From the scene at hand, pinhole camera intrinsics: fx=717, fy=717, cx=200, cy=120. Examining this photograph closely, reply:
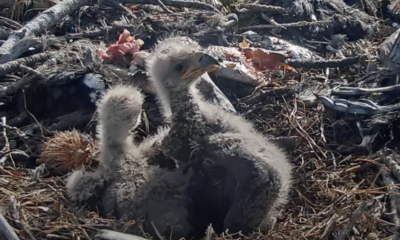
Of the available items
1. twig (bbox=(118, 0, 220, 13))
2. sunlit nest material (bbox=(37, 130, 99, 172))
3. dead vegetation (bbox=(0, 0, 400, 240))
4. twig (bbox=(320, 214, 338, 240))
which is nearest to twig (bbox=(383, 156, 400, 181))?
dead vegetation (bbox=(0, 0, 400, 240))

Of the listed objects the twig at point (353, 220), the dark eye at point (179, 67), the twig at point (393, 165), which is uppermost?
the dark eye at point (179, 67)

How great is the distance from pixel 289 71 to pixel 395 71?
817mm

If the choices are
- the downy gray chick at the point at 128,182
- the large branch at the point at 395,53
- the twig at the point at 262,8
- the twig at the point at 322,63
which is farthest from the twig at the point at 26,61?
the large branch at the point at 395,53

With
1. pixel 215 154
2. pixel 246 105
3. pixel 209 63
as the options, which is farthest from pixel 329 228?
pixel 246 105

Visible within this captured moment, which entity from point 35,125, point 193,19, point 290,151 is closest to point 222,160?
point 290,151

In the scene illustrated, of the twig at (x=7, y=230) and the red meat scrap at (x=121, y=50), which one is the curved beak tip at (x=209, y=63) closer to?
the red meat scrap at (x=121, y=50)

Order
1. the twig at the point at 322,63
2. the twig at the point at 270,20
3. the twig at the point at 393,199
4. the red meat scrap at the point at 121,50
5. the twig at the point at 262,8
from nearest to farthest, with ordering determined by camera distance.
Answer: the twig at the point at 393,199 → the red meat scrap at the point at 121,50 → the twig at the point at 322,63 → the twig at the point at 270,20 → the twig at the point at 262,8

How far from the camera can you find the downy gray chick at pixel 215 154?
3.94 metres

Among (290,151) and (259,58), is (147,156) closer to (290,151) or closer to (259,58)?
(290,151)

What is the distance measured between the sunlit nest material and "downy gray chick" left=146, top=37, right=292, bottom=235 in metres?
0.61

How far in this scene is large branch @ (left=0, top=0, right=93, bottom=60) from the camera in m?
5.39

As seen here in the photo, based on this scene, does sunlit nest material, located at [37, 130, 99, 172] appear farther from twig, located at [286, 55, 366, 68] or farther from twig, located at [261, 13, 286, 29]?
twig, located at [261, 13, 286, 29]

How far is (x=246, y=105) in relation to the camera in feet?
16.8

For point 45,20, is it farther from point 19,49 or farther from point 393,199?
point 393,199
